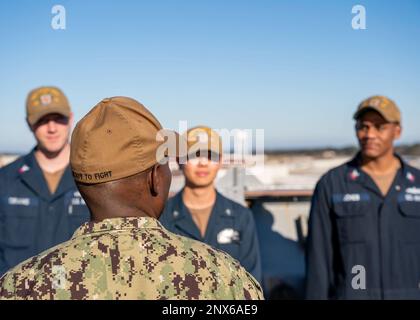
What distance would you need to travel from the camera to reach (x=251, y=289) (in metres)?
1.56

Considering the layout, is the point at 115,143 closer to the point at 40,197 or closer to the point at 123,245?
the point at 123,245

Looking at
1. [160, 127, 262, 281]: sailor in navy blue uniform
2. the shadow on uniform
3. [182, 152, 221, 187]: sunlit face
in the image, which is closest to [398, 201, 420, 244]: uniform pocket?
[160, 127, 262, 281]: sailor in navy blue uniform

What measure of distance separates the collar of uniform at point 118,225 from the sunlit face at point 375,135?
253 cm

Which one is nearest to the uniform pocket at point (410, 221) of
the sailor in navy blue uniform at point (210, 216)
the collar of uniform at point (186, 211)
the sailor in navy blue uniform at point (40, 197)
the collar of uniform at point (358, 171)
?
the collar of uniform at point (358, 171)

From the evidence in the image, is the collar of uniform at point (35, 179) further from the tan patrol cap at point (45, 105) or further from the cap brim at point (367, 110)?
the cap brim at point (367, 110)

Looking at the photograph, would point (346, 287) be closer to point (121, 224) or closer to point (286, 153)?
point (121, 224)

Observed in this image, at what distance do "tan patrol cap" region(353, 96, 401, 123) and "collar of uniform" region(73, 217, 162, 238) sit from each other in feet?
8.48

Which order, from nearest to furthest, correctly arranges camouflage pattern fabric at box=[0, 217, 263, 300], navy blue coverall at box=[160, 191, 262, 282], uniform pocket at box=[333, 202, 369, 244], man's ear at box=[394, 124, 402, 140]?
camouflage pattern fabric at box=[0, 217, 263, 300] → navy blue coverall at box=[160, 191, 262, 282] → uniform pocket at box=[333, 202, 369, 244] → man's ear at box=[394, 124, 402, 140]

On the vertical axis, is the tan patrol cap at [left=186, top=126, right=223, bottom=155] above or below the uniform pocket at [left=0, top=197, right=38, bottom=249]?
above

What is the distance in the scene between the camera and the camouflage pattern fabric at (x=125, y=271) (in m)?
1.46

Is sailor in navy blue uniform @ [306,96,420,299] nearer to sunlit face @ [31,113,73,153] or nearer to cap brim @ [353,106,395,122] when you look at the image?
cap brim @ [353,106,395,122]

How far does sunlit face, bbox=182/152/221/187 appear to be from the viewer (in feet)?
11.8
